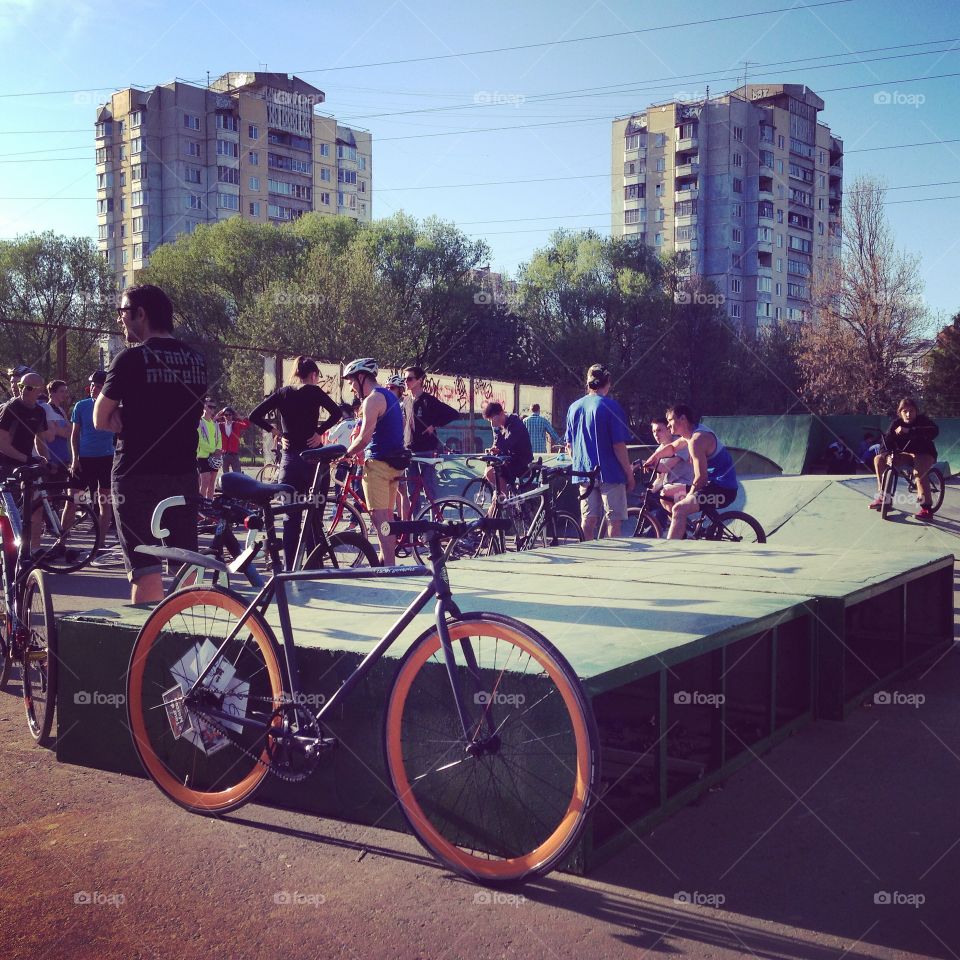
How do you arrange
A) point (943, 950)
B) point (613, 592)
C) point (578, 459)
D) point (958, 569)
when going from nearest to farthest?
point (943, 950)
point (613, 592)
point (578, 459)
point (958, 569)

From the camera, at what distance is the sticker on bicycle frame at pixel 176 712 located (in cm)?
413

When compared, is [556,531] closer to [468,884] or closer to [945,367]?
[468,884]

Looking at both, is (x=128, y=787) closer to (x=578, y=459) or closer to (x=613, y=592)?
(x=613, y=592)

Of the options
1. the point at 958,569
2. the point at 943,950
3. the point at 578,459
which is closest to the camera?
the point at 943,950

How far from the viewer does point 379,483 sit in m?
9.23

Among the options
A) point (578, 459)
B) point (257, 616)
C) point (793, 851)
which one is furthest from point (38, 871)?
point (578, 459)

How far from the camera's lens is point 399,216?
62.1m

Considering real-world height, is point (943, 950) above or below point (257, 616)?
below

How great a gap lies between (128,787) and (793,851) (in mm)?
2687

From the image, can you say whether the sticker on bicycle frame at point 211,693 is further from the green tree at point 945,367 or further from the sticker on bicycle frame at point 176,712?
the green tree at point 945,367

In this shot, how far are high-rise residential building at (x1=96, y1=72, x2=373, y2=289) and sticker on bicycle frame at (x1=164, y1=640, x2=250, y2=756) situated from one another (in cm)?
8759

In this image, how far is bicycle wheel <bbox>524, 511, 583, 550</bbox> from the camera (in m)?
10.8

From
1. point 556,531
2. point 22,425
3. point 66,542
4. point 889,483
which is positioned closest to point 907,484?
point 889,483

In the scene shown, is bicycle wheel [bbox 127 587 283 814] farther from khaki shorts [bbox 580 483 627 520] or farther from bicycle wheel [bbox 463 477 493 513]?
bicycle wheel [bbox 463 477 493 513]
